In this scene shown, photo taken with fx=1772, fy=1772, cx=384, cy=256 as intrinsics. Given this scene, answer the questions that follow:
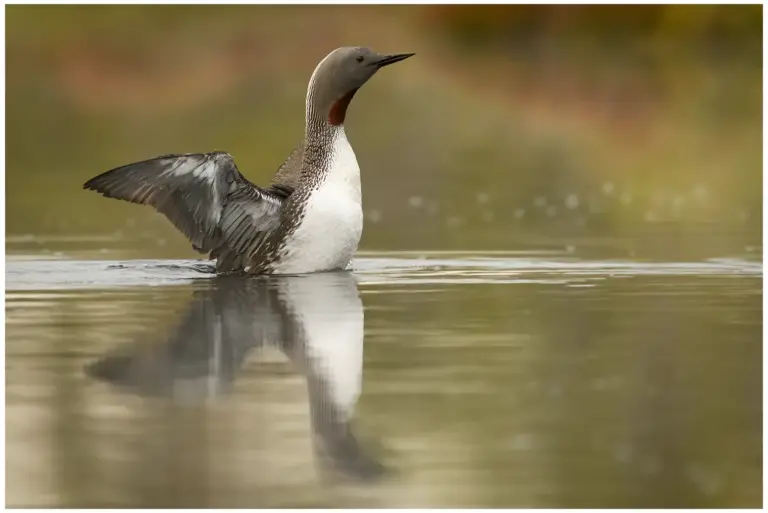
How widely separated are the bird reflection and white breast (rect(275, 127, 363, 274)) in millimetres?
679

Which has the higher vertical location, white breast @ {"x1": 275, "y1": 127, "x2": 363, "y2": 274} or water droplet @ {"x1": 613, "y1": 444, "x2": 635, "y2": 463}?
water droplet @ {"x1": 613, "y1": 444, "x2": 635, "y2": 463}

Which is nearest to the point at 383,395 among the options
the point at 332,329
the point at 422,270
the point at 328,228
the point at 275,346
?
the point at 275,346

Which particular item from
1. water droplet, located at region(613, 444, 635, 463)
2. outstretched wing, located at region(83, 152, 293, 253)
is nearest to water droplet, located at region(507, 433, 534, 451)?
water droplet, located at region(613, 444, 635, 463)

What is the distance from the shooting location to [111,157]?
1948cm

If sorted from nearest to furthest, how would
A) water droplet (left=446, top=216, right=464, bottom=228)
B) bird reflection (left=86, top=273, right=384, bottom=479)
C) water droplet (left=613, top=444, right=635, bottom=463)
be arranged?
water droplet (left=613, top=444, right=635, bottom=463) < bird reflection (left=86, top=273, right=384, bottom=479) < water droplet (left=446, top=216, right=464, bottom=228)

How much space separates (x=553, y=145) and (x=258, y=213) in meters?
11.7

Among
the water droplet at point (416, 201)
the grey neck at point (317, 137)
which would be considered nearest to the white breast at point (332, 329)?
the grey neck at point (317, 137)

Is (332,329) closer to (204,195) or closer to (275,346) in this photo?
(275,346)

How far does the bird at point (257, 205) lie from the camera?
31.8 feet

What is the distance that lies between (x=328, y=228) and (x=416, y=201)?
6475 mm

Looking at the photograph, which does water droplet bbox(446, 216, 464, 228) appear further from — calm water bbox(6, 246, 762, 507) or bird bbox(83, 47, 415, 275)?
calm water bbox(6, 246, 762, 507)

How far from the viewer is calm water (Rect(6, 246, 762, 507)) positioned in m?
5.16

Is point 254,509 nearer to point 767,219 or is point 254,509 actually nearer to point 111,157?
point 767,219

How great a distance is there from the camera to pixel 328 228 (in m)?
9.83
